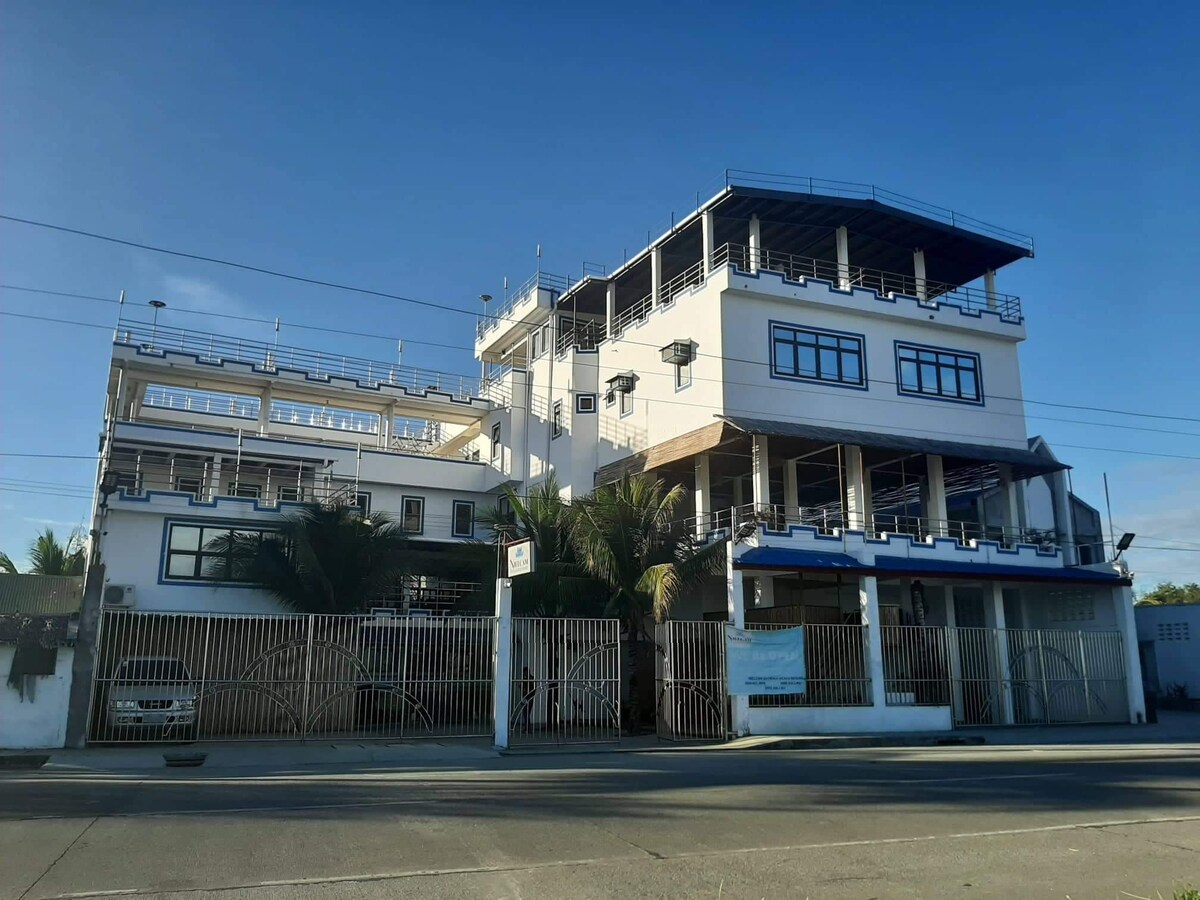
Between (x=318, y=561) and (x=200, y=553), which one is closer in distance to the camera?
(x=318, y=561)

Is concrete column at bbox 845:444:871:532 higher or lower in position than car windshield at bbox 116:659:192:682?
higher

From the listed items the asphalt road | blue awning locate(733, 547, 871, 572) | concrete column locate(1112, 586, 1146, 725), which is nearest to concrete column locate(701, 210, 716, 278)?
blue awning locate(733, 547, 871, 572)

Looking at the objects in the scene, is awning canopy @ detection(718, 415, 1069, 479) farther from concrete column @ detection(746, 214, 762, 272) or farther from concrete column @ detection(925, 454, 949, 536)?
concrete column @ detection(746, 214, 762, 272)

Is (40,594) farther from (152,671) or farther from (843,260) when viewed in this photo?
(843,260)

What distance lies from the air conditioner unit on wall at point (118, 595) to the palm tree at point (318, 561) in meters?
2.15

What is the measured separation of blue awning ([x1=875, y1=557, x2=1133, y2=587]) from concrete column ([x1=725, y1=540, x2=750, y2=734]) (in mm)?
4012

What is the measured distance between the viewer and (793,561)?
2286 centimetres

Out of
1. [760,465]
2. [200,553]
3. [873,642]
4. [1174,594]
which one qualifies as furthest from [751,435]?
[1174,594]

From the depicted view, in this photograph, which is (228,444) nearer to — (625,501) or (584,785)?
(625,501)

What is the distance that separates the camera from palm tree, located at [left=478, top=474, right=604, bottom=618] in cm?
2253

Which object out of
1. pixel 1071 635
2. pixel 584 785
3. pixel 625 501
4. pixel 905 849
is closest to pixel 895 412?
pixel 1071 635

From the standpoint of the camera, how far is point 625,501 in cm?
2241

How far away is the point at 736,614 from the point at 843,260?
41.2 ft

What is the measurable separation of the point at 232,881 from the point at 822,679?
1742 cm
